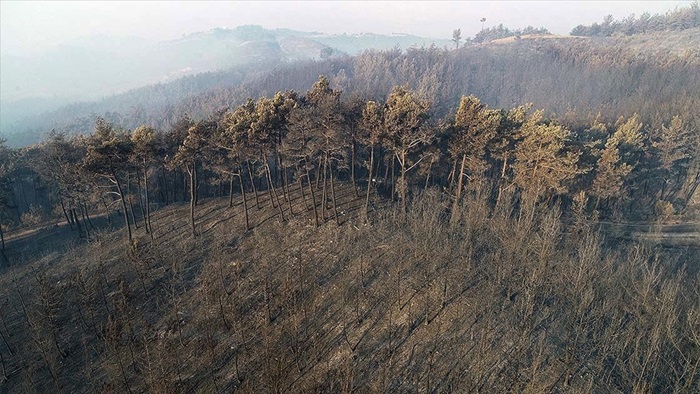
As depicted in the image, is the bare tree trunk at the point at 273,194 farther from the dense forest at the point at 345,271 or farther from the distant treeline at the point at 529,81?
the distant treeline at the point at 529,81

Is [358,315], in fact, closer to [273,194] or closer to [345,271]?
[345,271]

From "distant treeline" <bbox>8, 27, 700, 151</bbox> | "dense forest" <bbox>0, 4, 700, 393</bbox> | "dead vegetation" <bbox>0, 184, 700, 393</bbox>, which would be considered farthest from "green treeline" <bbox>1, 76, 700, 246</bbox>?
"distant treeline" <bbox>8, 27, 700, 151</bbox>

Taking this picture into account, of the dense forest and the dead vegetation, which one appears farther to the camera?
the dense forest

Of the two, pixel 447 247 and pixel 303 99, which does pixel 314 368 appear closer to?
pixel 447 247

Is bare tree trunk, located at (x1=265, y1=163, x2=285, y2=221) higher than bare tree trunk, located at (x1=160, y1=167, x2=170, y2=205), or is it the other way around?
bare tree trunk, located at (x1=265, y1=163, x2=285, y2=221)

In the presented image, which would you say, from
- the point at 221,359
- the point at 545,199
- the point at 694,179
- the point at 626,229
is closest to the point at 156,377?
the point at 221,359

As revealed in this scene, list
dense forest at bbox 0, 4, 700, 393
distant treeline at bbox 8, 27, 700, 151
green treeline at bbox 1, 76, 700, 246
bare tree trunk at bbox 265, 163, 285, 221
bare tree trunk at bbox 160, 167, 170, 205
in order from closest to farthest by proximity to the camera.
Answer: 1. dense forest at bbox 0, 4, 700, 393
2. green treeline at bbox 1, 76, 700, 246
3. bare tree trunk at bbox 265, 163, 285, 221
4. bare tree trunk at bbox 160, 167, 170, 205
5. distant treeline at bbox 8, 27, 700, 151

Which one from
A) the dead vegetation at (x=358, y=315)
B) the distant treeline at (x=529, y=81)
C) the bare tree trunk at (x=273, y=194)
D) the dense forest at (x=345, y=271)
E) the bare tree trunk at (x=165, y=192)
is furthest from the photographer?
the distant treeline at (x=529, y=81)

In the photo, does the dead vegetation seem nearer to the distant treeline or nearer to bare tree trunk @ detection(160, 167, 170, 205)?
bare tree trunk @ detection(160, 167, 170, 205)

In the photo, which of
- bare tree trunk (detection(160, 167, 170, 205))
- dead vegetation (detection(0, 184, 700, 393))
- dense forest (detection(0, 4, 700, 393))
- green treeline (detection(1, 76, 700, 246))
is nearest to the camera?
dead vegetation (detection(0, 184, 700, 393))

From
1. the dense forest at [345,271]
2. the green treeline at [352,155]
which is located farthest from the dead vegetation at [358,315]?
the green treeline at [352,155]
